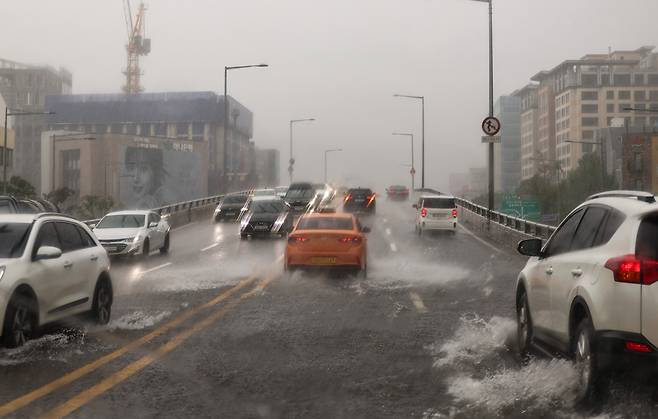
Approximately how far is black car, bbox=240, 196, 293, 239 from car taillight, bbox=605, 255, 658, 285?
24977 millimetres

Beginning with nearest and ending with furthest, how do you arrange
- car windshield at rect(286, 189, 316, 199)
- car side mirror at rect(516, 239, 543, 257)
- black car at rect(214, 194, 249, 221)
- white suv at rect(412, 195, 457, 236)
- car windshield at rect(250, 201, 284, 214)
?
car side mirror at rect(516, 239, 543, 257) → car windshield at rect(250, 201, 284, 214) → white suv at rect(412, 195, 457, 236) → black car at rect(214, 194, 249, 221) → car windshield at rect(286, 189, 316, 199)

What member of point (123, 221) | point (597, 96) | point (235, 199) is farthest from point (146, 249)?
point (597, 96)

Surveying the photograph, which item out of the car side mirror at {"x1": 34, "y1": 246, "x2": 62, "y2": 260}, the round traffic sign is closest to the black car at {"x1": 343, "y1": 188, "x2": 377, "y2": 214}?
the round traffic sign

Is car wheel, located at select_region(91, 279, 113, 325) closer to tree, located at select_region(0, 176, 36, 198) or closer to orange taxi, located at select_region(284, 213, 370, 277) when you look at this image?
orange taxi, located at select_region(284, 213, 370, 277)

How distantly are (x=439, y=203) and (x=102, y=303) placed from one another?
24697 millimetres

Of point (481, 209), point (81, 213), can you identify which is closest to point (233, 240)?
point (481, 209)

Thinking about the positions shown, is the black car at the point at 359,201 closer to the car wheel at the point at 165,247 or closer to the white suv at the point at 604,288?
the car wheel at the point at 165,247

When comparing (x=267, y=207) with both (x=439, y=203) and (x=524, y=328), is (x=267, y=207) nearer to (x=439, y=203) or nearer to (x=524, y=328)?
(x=439, y=203)

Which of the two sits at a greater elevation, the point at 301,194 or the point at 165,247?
the point at 301,194

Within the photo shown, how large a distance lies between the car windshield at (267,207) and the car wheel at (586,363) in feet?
82.4

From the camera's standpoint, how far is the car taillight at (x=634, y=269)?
5.26 meters

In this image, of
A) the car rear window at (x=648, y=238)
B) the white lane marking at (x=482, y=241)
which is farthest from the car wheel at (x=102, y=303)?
the white lane marking at (x=482, y=241)

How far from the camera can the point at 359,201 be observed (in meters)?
47.3

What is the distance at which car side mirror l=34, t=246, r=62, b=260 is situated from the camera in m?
8.69
